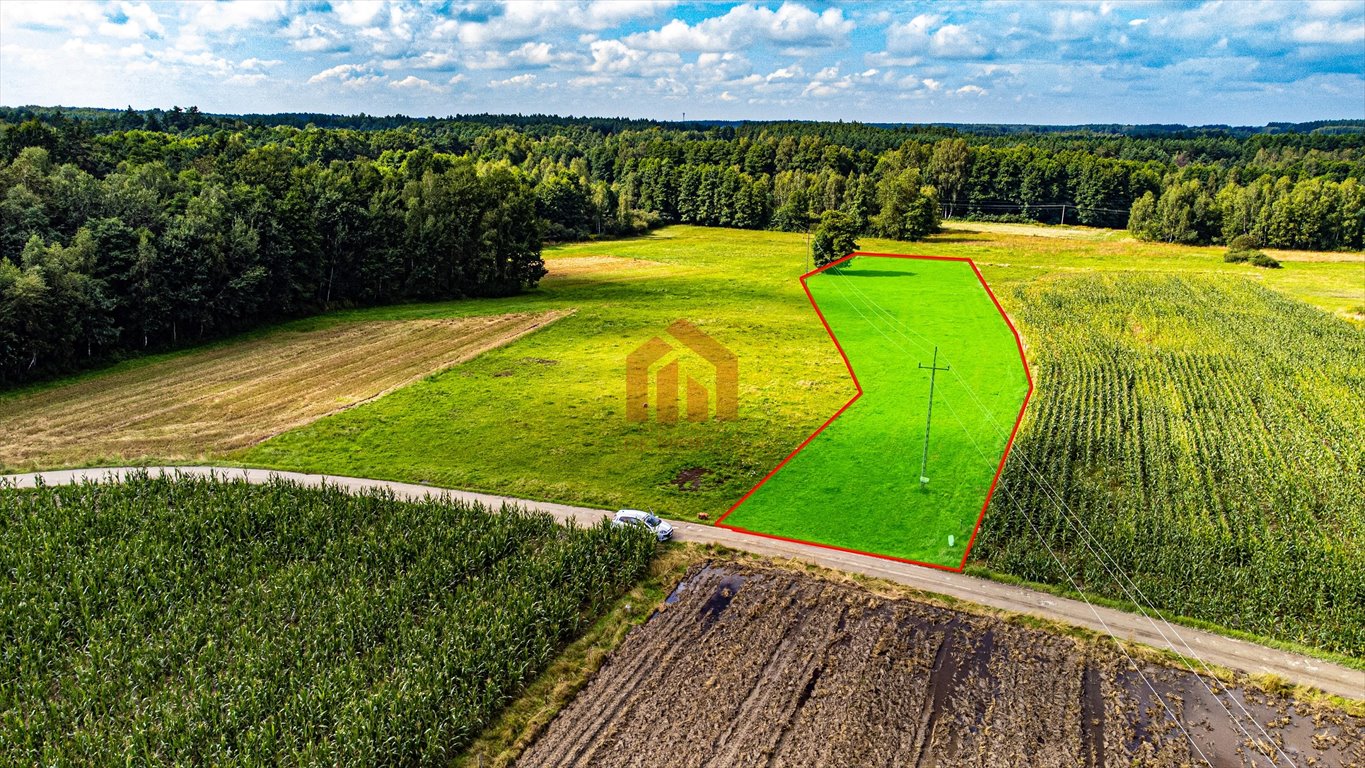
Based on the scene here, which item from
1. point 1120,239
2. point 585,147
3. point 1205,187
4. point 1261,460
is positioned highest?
point 585,147

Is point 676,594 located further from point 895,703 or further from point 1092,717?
point 1092,717

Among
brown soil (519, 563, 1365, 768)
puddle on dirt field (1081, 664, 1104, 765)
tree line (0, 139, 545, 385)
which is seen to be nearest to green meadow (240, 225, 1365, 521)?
tree line (0, 139, 545, 385)

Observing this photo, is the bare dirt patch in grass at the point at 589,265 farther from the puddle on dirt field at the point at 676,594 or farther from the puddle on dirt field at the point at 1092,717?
the puddle on dirt field at the point at 1092,717

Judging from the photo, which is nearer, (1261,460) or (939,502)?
(939,502)

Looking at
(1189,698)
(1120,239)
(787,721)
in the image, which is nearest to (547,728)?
(787,721)

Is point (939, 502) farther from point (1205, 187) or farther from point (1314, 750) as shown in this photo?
point (1205, 187)

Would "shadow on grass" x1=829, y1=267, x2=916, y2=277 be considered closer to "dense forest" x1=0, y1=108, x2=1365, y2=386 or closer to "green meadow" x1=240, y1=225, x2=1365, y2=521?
"green meadow" x1=240, y1=225, x2=1365, y2=521

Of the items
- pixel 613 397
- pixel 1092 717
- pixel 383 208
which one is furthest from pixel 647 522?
pixel 383 208
